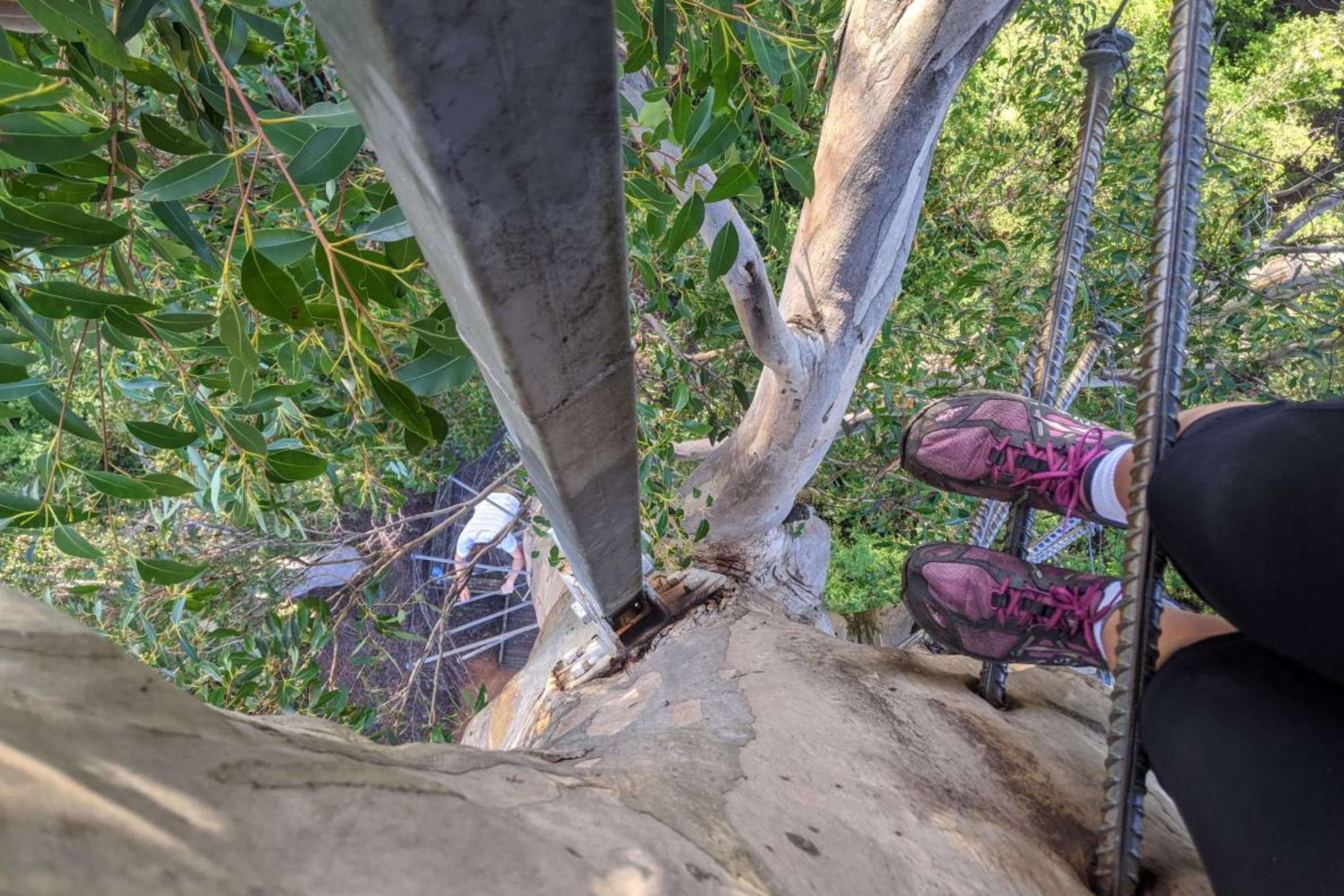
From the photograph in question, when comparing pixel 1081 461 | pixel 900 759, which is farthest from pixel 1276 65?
pixel 900 759

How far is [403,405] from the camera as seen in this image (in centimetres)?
64

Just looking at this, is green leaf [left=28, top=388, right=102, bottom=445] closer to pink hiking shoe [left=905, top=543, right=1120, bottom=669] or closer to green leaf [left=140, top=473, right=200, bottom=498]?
green leaf [left=140, top=473, right=200, bottom=498]

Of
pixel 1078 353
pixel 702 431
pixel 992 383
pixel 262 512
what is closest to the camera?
pixel 262 512

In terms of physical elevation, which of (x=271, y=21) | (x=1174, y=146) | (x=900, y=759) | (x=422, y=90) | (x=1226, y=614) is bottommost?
(x=900, y=759)

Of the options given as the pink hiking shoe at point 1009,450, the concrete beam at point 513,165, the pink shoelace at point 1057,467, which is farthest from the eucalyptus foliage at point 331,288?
the pink shoelace at point 1057,467

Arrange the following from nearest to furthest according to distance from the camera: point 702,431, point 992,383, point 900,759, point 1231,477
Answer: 1. point 1231,477
2. point 900,759
3. point 702,431
4. point 992,383

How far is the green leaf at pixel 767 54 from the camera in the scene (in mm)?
879

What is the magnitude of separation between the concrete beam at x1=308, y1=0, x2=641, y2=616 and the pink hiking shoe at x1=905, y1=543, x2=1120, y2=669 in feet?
3.66

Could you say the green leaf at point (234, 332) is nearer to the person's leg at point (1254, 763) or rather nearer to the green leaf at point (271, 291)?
the green leaf at point (271, 291)

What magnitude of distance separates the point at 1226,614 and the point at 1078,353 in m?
2.34

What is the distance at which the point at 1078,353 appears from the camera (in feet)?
9.48

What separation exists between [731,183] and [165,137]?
567mm

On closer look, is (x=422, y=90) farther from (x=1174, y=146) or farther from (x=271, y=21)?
(x=1174, y=146)

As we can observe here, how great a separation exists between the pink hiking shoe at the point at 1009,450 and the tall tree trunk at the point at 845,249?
29 cm
